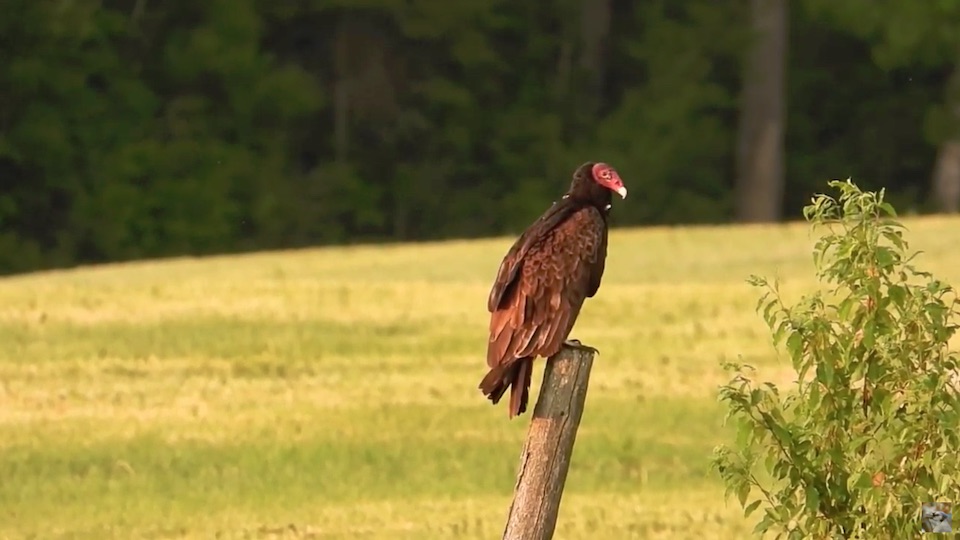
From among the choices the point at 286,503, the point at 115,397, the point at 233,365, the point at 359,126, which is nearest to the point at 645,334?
the point at 233,365

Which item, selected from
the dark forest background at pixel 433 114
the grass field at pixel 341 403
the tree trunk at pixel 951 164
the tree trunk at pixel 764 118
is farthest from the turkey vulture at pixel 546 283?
the tree trunk at pixel 951 164

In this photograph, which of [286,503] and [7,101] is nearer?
[286,503]

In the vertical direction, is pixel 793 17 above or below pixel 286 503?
above

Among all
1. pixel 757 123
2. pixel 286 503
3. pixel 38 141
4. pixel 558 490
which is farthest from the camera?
pixel 757 123

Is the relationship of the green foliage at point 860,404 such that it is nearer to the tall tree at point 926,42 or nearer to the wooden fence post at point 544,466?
the wooden fence post at point 544,466

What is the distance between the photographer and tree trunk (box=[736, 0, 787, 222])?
3475cm

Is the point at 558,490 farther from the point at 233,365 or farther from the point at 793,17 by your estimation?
the point at 793,17

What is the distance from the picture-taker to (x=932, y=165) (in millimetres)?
37719

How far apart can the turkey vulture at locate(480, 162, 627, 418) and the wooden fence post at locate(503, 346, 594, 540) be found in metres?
0.15

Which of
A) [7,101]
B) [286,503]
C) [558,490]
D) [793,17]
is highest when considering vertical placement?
[793,17]

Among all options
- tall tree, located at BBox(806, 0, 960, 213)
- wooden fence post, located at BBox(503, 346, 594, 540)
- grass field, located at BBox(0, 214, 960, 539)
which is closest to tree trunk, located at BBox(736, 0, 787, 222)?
tall tree, located at BBox(806, 0, 960, 213)

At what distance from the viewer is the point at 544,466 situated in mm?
5277

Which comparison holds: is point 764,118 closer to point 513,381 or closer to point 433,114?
point 433,114

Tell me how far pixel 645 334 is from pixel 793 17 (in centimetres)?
2303
